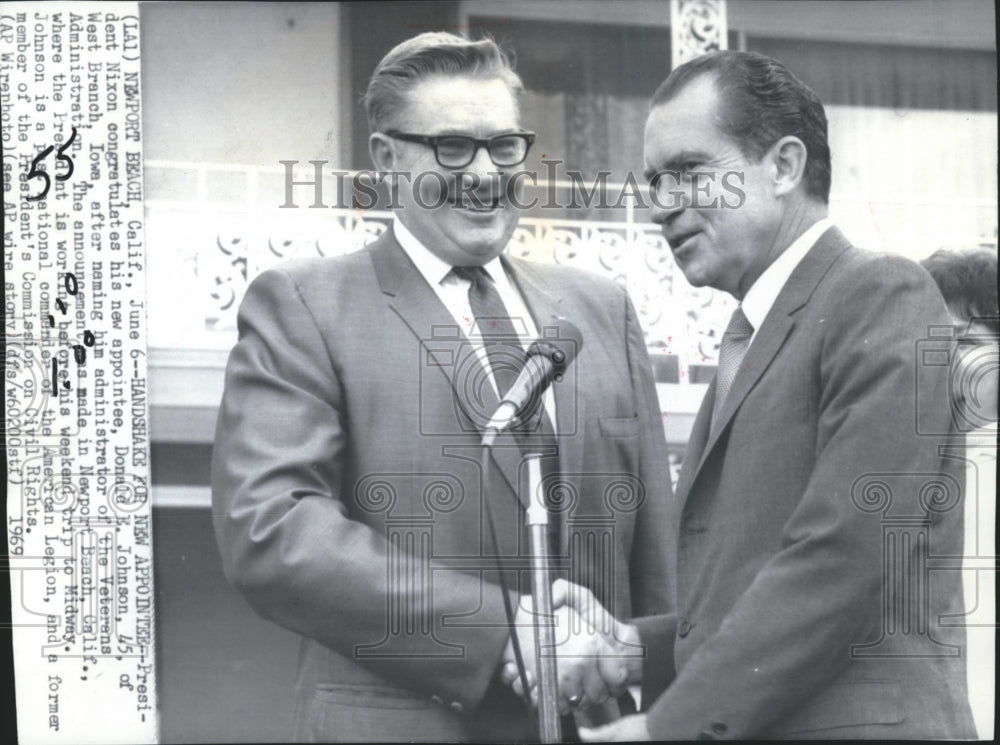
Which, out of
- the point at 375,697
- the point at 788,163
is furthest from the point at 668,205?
the point at 375,697

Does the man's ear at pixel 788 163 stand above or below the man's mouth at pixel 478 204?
above

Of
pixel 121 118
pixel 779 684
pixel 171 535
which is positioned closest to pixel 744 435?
pixel 779 684

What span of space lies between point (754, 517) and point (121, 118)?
287 cm

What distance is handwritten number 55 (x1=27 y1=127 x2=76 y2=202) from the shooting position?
6078mm

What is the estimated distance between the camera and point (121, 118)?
611 cm

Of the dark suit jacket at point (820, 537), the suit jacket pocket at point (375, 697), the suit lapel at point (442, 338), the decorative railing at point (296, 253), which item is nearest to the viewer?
the dark suit jacket at point (820, 537)

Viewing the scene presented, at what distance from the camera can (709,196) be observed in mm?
6098

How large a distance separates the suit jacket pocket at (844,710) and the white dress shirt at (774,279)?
53.2 inches

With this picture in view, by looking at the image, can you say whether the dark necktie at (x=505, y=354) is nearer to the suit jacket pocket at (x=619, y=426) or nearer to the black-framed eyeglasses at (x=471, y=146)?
the suit jacket pocket at (x=619, y=426)

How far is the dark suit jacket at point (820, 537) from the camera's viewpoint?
226 inches

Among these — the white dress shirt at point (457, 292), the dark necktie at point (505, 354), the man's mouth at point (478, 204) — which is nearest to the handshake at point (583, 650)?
the dark necktie at point (505, 354)

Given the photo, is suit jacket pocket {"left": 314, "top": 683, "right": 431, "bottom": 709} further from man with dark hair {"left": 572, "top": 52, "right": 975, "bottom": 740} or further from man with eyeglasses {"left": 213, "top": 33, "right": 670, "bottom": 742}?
man with dark hair {"left": 572, "top": 52, "right": 975, "bottom": 740}

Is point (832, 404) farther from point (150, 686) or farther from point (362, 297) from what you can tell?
point (150, 686)

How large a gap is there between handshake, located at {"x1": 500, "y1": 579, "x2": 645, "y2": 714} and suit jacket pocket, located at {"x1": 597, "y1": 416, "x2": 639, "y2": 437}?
0.60 meters
